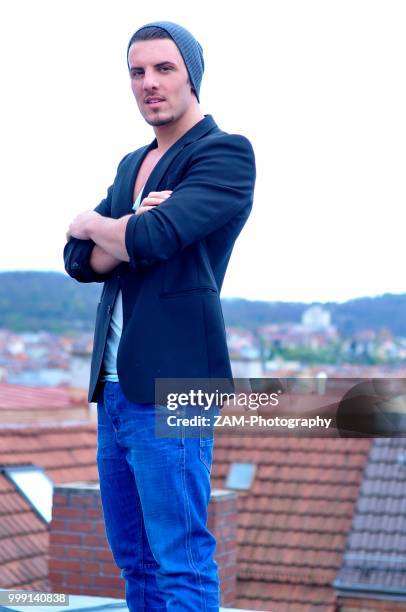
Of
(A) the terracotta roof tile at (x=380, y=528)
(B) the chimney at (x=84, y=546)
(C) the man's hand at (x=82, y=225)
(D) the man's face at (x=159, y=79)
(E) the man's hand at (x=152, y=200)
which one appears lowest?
(A) the terracotta roof tile at (x=380, y=528)

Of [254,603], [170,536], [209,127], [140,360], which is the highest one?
[209,127]

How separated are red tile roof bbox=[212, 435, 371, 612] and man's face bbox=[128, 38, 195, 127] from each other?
22.9 feet

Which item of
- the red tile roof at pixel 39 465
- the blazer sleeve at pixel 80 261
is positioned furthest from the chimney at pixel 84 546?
the blazer sleeve at pixel 80 261

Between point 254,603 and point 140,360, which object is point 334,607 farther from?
point 140,360

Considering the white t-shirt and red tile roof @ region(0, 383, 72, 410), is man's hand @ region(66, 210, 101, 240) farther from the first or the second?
red tile roof @ region(0, 383, 72, 410)

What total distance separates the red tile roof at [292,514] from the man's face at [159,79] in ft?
22.9

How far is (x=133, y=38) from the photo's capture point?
2092 millimetres

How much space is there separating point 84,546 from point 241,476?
6.25 metres

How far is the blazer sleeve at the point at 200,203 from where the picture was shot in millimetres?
1947

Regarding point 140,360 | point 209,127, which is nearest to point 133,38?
point 209,127

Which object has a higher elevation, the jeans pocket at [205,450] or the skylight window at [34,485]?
the jeans pocket at [205,450]

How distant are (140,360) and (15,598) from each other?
40.8 inches

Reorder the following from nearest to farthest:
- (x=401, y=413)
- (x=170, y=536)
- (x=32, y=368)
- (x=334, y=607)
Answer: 1. (x=170, y=536)
2. (x=401, y=413)
3. (x=334, y=607)
4. (x=32, y=368)

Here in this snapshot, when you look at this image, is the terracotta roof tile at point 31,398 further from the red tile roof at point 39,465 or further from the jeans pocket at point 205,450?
the jeans pocket at point 205,450
